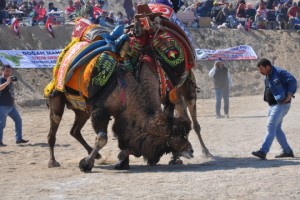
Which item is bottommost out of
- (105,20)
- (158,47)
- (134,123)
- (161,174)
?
(105,20)

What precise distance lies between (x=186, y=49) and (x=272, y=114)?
1.83 metres

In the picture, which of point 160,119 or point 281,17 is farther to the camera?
point 281,17

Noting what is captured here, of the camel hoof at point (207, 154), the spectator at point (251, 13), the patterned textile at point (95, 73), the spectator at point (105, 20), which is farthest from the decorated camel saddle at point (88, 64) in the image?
the spectator at point (251, 13)

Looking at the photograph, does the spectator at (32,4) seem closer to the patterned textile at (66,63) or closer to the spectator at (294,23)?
the spectator at (294,23)

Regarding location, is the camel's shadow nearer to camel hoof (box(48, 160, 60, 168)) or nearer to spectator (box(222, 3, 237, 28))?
camel hoof (box(48, 160, 60, 168))

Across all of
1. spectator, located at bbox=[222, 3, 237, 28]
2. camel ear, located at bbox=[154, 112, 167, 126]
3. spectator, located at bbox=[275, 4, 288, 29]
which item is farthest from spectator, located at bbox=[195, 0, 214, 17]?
camel ear, located at bbox=[154, 112, 167, 126]

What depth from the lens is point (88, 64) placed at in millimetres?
10773

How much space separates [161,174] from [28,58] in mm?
14861

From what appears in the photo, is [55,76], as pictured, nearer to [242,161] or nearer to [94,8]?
[242,161]

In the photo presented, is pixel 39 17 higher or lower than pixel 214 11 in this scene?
higher

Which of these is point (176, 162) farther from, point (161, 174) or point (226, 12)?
point (226, 12)

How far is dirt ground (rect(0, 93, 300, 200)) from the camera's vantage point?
28.0 feet

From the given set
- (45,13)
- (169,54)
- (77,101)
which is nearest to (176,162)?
(169,54)

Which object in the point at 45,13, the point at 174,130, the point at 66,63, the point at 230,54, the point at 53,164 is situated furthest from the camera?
the point at 230,54
